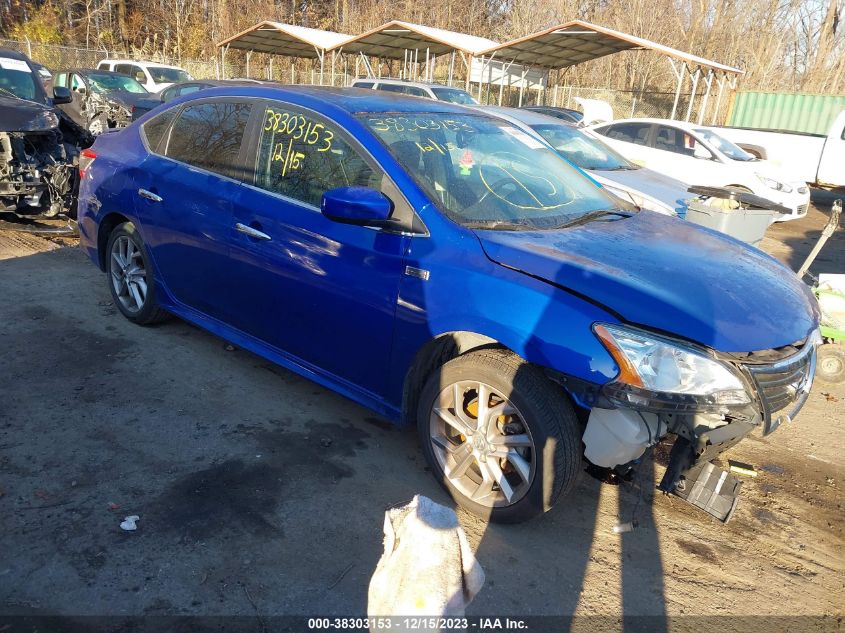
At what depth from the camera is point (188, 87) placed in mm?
15047

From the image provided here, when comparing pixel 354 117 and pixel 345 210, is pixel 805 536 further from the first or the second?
pixel 354 117

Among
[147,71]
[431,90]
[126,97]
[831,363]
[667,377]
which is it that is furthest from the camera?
[147,71]

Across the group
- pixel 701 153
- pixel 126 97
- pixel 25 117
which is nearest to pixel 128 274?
pixel 25 117

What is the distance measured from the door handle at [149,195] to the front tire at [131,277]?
34 centimetres

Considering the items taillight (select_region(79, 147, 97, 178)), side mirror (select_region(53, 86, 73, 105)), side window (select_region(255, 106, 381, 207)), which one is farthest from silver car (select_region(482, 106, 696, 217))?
side mirror (select_region(53, 86, 73, 105))

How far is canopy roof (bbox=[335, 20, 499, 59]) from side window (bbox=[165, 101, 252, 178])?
56.3 ft

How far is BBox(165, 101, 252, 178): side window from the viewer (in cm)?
412

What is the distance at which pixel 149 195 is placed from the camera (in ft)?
14.9

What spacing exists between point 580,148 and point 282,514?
7273 millimetres

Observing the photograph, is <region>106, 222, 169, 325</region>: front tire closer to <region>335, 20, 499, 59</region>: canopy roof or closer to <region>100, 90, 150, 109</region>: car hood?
<region>100, 90, 150, 109</region>: car hood

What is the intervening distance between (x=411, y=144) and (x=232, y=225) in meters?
1.17

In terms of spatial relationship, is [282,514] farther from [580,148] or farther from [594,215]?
[580,148]

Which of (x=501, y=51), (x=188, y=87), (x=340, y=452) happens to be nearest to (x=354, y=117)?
(x=340, y=452)

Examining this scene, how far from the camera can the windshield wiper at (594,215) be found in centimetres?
357
